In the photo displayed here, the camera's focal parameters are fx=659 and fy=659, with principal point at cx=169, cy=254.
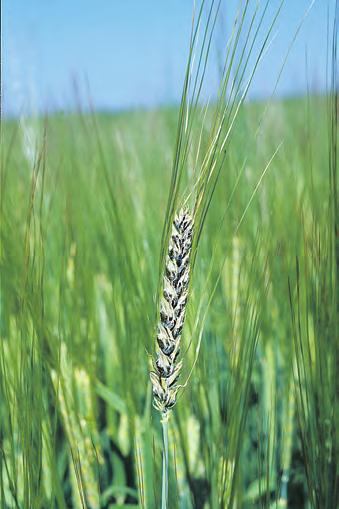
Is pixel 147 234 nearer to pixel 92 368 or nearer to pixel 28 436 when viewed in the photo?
pixel 92 368

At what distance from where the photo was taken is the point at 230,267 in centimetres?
96

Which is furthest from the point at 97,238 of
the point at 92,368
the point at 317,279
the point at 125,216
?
the point at 317,279

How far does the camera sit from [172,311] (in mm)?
393

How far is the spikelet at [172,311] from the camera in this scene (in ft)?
1.26

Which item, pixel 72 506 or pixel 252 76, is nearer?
pixel 252 76

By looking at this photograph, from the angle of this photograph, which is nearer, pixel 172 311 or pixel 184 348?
pixel 172 311

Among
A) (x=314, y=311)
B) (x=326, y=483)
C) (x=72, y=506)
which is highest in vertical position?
(x=314, y=311)

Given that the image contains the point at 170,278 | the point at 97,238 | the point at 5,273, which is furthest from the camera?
the point at 97,238

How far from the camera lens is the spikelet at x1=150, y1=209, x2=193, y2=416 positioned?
39cm

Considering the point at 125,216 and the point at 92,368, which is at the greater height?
the point at 125,216

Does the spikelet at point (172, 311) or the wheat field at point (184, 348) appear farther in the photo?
the wheat field at point (184, 348)

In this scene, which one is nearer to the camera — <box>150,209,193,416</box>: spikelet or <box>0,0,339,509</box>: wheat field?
<box>150,209,193,416</box>: spikelet

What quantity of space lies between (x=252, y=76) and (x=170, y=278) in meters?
0.15

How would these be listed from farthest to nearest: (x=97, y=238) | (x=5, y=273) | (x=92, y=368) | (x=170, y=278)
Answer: (x=97, y=238) < (x=92, y=368) < (x=5, y=273) < (x=170, y=278)
